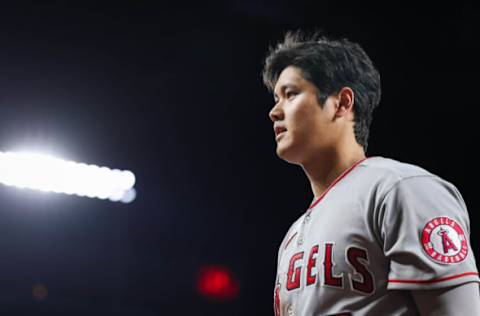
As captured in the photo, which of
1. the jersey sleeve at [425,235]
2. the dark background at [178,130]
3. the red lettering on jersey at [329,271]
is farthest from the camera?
the dark background at [178,130]

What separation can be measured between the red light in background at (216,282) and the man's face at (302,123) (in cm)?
431

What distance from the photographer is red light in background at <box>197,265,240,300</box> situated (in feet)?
18.0

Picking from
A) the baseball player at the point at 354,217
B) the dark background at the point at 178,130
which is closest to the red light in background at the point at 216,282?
the dark background at the point at 178,130

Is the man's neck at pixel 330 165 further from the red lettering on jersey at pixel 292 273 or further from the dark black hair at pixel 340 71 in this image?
the red lettering on jersey at pixel 292 273

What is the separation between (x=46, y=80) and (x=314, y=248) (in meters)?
3.62

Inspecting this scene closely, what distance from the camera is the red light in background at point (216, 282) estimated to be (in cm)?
549

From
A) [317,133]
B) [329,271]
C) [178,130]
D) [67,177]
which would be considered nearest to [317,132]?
[317,133]

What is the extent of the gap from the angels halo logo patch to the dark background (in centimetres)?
276

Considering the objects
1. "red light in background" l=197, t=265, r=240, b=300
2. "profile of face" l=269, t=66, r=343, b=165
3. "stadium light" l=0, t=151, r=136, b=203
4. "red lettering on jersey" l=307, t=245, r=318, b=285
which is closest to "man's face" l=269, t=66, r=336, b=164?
"profile of face" l=269, t=66, r=343, b=165

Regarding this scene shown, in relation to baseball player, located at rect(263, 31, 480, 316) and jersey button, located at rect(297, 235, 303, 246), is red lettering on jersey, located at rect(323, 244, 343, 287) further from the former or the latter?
jersey button, located at rect(297, 235, 303, 246)

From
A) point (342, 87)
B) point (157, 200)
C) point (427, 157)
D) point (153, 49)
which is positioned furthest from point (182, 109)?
point (342, 87)

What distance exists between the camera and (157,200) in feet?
17.3

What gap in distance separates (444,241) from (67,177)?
4.40 metres

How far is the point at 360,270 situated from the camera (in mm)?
1050
